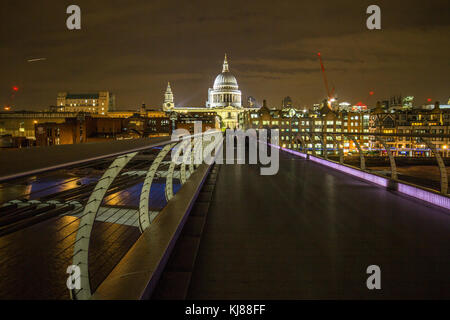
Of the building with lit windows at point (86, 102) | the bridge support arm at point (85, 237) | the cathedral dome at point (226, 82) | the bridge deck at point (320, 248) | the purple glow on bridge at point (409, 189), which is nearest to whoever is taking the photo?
the bridge support arm at point (85, 237)

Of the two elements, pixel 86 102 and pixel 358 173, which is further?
pixel 86 102

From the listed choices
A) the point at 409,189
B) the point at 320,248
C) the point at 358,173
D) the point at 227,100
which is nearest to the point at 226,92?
the point at 227,100

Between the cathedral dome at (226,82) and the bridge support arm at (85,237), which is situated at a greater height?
the cathedral dome at (226,82)

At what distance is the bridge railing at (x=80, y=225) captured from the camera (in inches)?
77.4

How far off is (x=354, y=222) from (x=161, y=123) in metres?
103

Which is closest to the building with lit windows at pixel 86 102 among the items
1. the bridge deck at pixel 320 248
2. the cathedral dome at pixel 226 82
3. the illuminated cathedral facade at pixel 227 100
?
the illuminated cathedral facade at pixel 227 100

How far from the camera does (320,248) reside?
301cm

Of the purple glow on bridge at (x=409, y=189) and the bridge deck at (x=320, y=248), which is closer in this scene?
the bridge deck at (x=320, y=248)

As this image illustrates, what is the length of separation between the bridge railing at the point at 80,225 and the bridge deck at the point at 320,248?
2.44 feet

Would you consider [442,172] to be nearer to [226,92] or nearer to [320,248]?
[320,248]

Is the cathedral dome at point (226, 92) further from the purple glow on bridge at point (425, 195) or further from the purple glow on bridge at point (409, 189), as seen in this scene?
the purple glow on bridge at point (425, 195)

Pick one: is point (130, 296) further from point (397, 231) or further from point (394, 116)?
point (394, 116)

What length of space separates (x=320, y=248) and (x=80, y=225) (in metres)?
2.03
